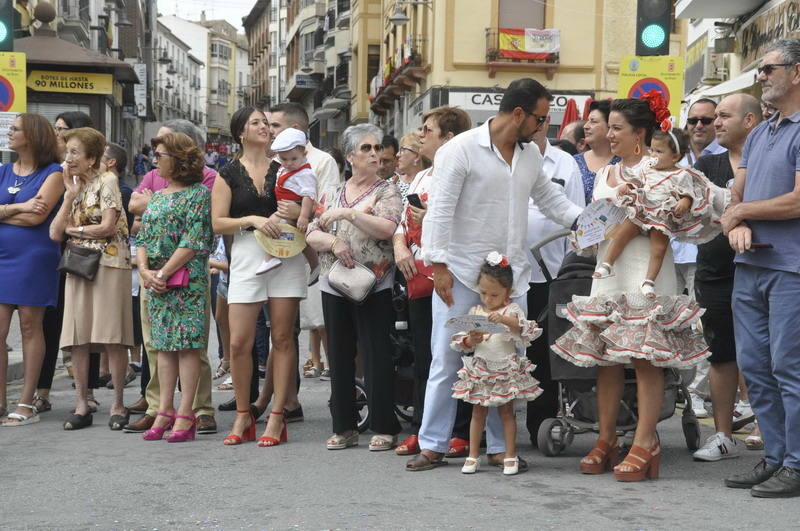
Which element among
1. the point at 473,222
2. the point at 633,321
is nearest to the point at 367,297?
the point at 473,222

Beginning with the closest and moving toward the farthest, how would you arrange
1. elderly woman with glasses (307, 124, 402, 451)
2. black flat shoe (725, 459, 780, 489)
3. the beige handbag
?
black flat shoe (725, 459, 780, 489), the beige handbag, elderly woman with glasses (307, 124, 402, 451)

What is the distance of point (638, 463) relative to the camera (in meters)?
6.64

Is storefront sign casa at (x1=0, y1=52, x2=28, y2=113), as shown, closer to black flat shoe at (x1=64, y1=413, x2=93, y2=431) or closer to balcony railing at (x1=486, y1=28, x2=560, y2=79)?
black flat shoe at (x1=64, y1=413, x2=93, y2=431)

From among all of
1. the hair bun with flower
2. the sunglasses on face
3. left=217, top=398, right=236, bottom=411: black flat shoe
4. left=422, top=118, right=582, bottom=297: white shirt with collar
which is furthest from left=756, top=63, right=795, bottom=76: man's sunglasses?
left=217, top=398, right=236, bottom=411: black flat shoe

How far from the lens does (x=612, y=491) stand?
21.1ft

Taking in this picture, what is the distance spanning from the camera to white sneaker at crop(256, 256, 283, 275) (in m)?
7.94

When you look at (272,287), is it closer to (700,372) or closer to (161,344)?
(161,344)

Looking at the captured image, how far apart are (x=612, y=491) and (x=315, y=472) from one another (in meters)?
1.64

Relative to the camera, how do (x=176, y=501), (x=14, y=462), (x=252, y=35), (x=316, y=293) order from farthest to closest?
Answer: 1. (x=252, y=35)
2. (x=316, y=293)
3. (x=14, y=462)
4. (x=176, y=501)

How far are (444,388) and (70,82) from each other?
1844 centimetres

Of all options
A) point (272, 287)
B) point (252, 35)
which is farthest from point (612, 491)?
point (252, 35)

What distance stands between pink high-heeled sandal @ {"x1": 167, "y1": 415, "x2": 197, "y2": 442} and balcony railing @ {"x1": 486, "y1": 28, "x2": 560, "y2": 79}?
32.5 metres

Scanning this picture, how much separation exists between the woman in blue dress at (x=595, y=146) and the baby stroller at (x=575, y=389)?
3.31ft

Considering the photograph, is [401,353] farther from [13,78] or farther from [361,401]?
[13,78]
